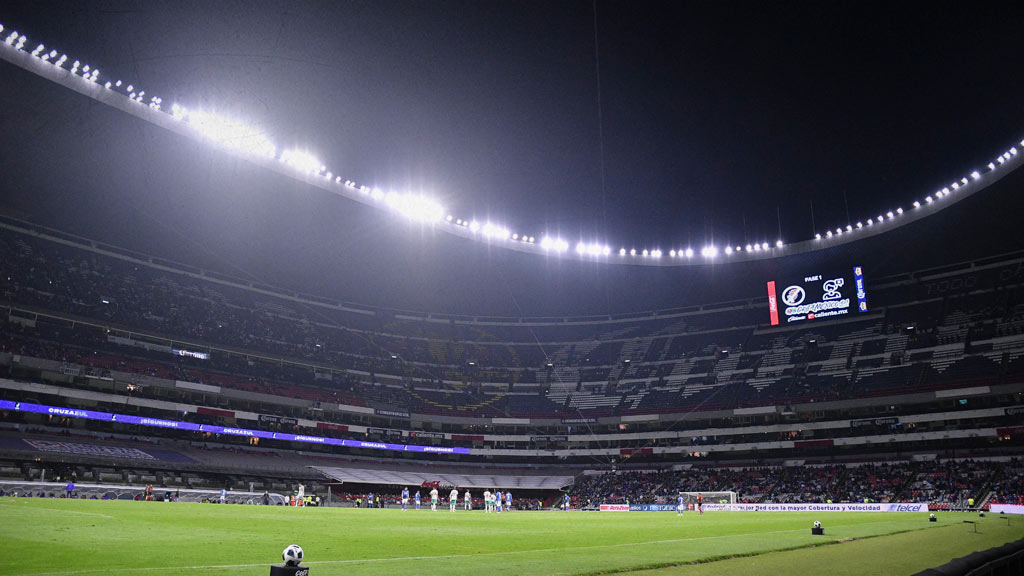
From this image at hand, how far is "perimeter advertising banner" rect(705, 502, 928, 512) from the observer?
40750 millimetres

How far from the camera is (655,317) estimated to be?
80.1 m

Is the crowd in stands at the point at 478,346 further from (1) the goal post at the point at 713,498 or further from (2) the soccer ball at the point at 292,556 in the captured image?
(2) the soccer ball at the point at 292,556

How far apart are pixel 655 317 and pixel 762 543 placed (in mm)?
68021

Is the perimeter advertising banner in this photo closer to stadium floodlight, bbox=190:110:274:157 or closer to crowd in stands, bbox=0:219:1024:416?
crowd in stands, bbox=0:219:1024:416

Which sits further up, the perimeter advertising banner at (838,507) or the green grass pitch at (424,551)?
the green grass pitch at (424,551)

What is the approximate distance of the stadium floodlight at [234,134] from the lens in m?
39.0

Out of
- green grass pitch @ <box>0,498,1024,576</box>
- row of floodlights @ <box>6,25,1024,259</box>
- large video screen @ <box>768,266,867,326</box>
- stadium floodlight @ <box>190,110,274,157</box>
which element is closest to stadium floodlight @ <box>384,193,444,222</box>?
row of floodlights @ <box>6,25,1024,259</box>

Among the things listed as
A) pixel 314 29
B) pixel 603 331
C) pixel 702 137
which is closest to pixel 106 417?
pixel 314 29

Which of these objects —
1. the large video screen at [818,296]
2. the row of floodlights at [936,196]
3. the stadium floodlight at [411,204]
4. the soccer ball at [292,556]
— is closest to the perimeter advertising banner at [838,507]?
the large video screen at [818,296]

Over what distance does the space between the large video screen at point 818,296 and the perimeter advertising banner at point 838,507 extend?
62.2 ft

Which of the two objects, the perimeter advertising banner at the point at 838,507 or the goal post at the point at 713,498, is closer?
the perimeter advertising banner at the point at 838,507

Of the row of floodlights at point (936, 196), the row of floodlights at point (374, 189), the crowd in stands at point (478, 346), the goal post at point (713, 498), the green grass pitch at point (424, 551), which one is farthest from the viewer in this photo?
the crowd in stands at point (478, 346)

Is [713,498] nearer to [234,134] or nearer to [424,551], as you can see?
[424,551]

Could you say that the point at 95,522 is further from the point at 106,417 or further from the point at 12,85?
the point at 106,417
